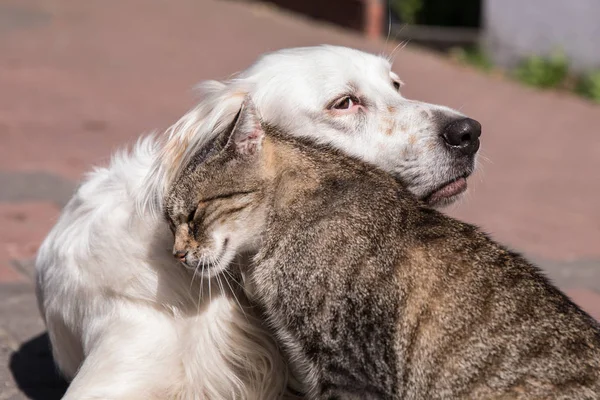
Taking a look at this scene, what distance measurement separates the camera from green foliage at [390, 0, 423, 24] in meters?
13.5

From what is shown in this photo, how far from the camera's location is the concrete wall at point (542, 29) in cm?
1146

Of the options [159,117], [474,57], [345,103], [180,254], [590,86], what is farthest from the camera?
[474,57]

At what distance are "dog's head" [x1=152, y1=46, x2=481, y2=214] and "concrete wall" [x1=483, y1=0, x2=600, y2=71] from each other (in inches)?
329

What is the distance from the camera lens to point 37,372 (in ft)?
14.1

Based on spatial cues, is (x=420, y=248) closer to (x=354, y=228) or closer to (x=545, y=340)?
(x=354, y=228)

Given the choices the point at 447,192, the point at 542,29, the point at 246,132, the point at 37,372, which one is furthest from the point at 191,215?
the point at 542,29

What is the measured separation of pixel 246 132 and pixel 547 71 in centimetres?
909

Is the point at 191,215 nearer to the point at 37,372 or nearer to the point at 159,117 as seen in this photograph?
the point at 37,372

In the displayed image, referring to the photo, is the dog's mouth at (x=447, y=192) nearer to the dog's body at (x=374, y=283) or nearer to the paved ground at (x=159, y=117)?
the dog's body at (x=374, y=283)

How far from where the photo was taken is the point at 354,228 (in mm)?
3316

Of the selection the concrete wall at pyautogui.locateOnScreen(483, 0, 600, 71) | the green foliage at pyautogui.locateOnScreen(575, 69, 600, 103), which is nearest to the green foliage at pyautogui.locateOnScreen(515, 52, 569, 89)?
the concrete wall at pyautogui.locateOnScreen(483, 0, 600, 71)

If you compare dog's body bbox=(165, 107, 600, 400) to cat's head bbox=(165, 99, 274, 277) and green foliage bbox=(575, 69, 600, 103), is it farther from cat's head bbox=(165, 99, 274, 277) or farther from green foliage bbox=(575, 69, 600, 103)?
green foliage bbox=(575, 69, 600, 103)

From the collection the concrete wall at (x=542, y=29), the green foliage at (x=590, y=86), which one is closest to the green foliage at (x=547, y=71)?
the concrete wall at (x=542, y=29)

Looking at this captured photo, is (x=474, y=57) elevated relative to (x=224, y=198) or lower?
lower
